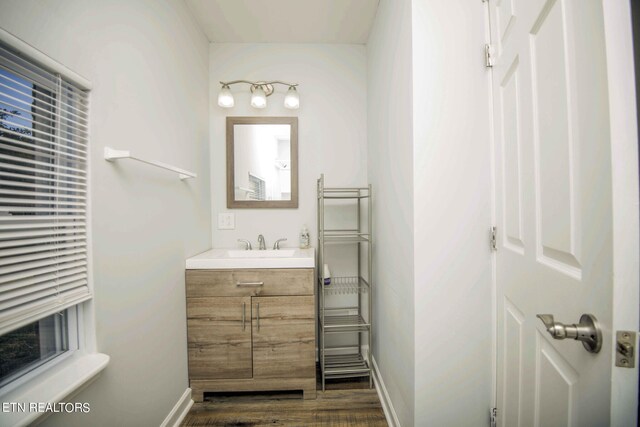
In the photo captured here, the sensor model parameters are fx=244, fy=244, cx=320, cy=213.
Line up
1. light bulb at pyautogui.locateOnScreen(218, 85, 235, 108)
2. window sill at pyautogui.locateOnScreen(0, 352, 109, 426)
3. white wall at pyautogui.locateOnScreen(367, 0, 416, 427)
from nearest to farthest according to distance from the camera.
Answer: window sill at pyautogui.locateOnScreen(0, 352, 109, 426) → white wall at pyautogui.locateOnScreen(367, 0, 416, 427) → light bulb at pyautogui.locateOnScreen(218, 85, 235, 108)

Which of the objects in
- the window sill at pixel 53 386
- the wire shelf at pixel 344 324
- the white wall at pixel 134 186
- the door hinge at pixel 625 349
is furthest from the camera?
the wire shelf at pixel 344 324

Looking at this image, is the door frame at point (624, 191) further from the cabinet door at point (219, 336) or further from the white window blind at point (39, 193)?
the cabinet door at point (219, 336)

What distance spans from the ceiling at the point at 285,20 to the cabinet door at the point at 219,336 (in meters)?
1.89

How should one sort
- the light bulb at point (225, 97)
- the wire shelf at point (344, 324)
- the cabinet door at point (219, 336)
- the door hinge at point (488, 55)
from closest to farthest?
the door hinge at point (488, 55) < the cabinet door at point (219, 336) < the wire shelf at point (344, 324) < the light bulb at point (225, 97)

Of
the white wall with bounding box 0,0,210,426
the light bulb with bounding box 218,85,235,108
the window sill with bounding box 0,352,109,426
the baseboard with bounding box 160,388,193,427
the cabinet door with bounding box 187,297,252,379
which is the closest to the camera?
the window sill with bounding box 0,352,109,426

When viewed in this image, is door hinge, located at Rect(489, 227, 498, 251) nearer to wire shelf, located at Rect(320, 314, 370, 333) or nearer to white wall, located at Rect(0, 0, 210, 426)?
wire shelf, located at Rect(320, 314, 370, 333)

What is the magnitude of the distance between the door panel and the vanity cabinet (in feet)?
3.38

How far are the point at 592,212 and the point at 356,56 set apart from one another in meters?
1.98

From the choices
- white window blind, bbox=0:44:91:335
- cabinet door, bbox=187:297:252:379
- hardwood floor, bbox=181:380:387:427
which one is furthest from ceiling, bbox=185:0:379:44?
hardwood floor, bbox=181:380:387:427

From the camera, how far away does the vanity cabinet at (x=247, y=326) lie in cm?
150

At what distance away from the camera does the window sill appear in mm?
627

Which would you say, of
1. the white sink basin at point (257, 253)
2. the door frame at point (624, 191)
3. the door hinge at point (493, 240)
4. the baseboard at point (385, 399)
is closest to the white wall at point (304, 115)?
the white sink basin at point (257, 253)

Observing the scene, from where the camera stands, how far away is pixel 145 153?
1.17 meters

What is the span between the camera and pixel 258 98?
1823 mm
